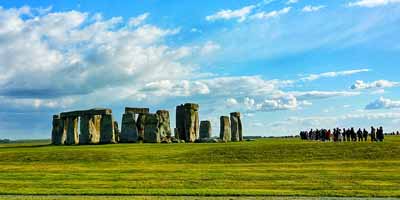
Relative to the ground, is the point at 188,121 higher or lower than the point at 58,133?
higher

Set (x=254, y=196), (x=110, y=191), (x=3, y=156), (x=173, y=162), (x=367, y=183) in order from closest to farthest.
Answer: (x=254, y=196) → (x=110, y=191) → (x=367, y=183) → (x=173, y=162) → (x=3, y=156)

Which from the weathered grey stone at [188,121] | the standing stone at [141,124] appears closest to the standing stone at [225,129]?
the weathered grey stone at [188,121]

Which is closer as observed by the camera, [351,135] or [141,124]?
[351,135]

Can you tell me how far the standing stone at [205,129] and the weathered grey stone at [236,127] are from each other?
2.98 meters

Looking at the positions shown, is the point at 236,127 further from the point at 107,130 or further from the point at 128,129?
the point at 107,130

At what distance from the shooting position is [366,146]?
32.6 m

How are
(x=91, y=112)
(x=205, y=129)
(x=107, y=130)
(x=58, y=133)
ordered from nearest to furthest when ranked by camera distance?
(x=107, y=130) < (x=91, y=112) < (x=58, y=133) < (x=205, y=129)

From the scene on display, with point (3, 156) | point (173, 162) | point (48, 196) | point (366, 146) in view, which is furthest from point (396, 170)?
point (3, 156)

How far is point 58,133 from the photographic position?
179ft

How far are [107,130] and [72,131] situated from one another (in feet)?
15.8

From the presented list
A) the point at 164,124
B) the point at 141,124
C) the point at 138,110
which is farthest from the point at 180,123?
the point at 138,110

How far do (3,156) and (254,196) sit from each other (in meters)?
24.4

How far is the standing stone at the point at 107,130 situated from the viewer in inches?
1956

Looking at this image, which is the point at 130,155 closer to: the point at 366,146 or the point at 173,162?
the point at 173,162
